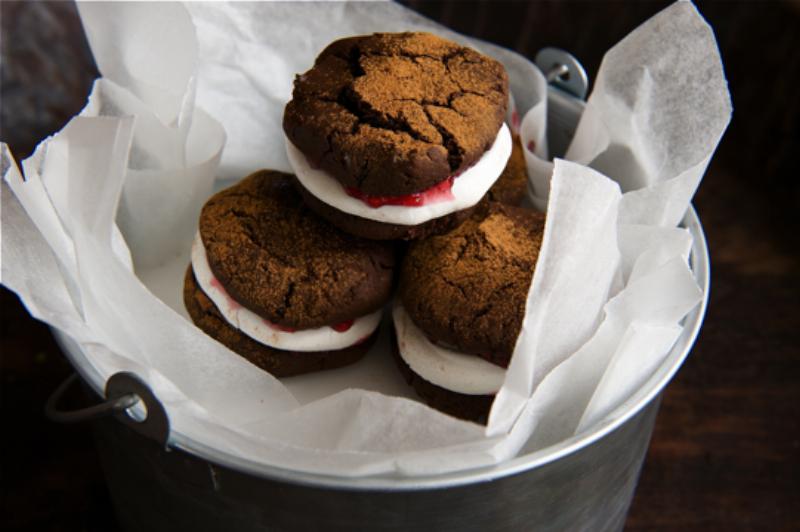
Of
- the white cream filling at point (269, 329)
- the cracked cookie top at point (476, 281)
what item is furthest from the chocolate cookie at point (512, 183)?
the white cream filling at point (269, 329)

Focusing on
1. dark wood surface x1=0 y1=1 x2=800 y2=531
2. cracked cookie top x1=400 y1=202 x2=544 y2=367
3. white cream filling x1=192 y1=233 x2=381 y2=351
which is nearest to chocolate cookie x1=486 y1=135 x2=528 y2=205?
cracked cookie top x1=400 y1=202 x2=544 y2=367

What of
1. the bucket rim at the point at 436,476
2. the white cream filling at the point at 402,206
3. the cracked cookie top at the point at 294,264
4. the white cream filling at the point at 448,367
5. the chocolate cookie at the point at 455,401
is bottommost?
the chocolate cookie at the point at 455,401

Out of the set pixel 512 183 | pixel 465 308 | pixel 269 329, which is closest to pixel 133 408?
pixel 269 329

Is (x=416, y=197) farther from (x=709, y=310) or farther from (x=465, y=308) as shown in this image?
(x=709, y=310)

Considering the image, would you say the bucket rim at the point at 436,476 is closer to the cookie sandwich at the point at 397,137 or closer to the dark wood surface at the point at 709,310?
the cookie sandwich at the point at 397,137

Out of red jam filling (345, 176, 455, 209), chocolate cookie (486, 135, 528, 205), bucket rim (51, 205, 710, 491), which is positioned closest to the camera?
bucket rim (51, 205, 710, 491)

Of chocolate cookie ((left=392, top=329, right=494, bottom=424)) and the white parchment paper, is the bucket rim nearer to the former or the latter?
the white parchment paper
